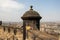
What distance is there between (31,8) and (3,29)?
3.25 meters

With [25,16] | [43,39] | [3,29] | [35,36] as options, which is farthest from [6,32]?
[43,39]

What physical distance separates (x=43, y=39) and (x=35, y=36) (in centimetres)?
90

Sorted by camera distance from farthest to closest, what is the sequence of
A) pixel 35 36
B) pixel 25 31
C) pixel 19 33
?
pixel 19 33, pixel 25 31, pixel 35 36

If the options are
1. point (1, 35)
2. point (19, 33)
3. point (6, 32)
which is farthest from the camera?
point (1, 35)

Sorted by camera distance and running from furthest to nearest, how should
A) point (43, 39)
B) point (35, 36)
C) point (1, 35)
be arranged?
point (1, 35) → point (35, 36) → point (43, 39)

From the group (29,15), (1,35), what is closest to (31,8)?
(29,15)

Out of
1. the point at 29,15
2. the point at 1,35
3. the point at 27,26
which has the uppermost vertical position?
the point at 29,15

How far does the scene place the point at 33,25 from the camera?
1030 cm

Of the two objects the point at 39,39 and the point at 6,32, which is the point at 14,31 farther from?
the point at 39,39

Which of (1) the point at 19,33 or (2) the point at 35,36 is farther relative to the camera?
(1) the point at 19,33

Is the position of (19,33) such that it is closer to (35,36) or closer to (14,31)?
(14,31)

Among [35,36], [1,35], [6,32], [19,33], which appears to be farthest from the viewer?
[1,35]

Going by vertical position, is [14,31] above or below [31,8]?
below

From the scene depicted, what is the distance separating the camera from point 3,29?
12766 mm
